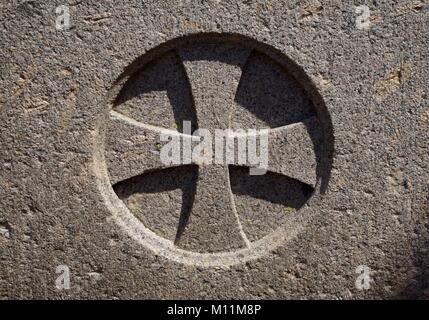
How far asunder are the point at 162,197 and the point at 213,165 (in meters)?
0.20

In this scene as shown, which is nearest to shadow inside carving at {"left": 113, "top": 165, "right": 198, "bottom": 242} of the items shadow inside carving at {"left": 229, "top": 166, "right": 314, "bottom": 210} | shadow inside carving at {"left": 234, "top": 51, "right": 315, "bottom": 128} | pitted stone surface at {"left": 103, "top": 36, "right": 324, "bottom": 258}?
pitted stone surface at {"left": 103, "top": 36, "right": 324, "bottom": 258}

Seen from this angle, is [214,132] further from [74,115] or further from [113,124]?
[74,115]

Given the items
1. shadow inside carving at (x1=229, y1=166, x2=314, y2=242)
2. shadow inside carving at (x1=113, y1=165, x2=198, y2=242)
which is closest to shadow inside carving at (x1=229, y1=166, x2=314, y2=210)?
shadow inside carving at (x1=229, y1=166, x2=314, y2=242)

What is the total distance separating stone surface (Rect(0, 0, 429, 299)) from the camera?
1.84 metres

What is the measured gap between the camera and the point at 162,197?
1.94 m

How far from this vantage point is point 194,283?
1913 mm

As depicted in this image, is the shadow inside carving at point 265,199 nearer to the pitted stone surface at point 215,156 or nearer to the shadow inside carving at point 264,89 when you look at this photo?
the pitted stone surface at point 215,156

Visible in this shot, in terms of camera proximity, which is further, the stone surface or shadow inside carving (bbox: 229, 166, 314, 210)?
shadow inside carving (bbox: 229, 166, 314, 210)

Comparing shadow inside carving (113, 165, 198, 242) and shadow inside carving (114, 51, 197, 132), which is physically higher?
shadow inside carving (114, 51, 197, 132)

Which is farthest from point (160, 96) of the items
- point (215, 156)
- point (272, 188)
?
point (272, 188)

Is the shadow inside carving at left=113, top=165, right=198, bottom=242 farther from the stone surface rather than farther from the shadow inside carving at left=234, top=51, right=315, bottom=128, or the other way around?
the shadow inside carving at left=234, top=51, right=315, bottom=128

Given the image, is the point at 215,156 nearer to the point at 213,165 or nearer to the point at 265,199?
the point at 213,165

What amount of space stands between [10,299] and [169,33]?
3.29 ft

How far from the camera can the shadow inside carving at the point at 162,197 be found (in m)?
1.93
